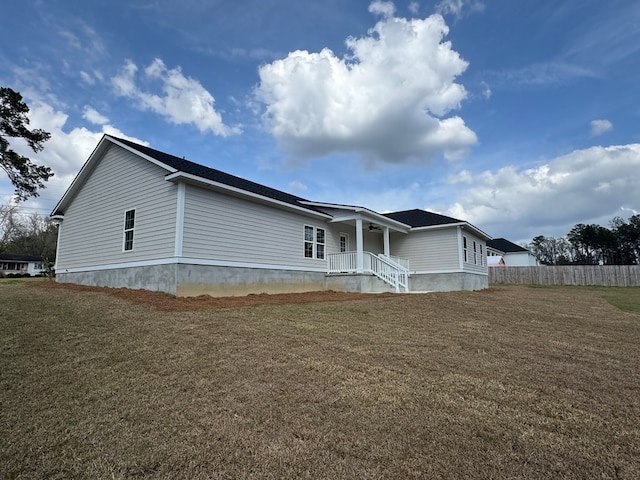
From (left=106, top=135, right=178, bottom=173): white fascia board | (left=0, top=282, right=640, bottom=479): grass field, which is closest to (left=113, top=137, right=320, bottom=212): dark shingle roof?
(left=106, top=135, right=178, bottom=173): white fascia board

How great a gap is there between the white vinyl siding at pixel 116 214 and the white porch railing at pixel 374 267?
7792 millimetres

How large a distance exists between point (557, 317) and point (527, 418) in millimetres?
7214

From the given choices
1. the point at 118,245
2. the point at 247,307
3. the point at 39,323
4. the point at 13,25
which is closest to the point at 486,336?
the point at 247,307

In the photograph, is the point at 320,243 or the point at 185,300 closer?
the point at 185,300

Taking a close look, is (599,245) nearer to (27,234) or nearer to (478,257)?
(478,257)

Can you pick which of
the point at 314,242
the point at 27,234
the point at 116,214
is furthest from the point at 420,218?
the point at 27,234

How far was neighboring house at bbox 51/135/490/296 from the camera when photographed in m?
10.5

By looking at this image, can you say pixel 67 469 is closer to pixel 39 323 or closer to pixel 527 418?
pixel 527 418

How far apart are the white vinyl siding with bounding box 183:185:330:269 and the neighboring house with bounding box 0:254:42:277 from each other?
156 feet

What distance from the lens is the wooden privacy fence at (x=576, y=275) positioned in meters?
27.7

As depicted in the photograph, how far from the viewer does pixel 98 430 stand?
3.40 metres

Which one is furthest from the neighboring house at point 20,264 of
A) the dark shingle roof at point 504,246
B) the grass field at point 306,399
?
the dark shingle roof at point 504,246

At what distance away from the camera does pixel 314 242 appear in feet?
52.0

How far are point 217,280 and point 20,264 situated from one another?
5290 cm
